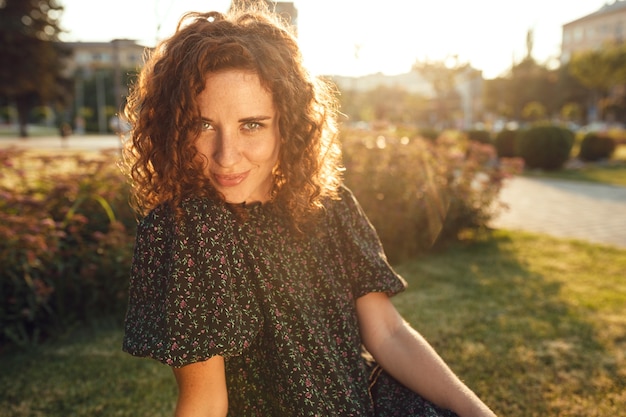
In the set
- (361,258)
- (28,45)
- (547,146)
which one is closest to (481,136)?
(547,146)

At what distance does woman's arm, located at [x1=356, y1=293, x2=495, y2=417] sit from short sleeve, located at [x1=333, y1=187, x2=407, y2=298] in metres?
0.06

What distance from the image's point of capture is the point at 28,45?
95.9ft

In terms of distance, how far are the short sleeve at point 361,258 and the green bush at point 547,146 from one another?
1624 cm

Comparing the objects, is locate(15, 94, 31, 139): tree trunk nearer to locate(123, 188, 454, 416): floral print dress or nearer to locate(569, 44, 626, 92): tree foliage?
locate(569, 44, 626, 92): tree foliage

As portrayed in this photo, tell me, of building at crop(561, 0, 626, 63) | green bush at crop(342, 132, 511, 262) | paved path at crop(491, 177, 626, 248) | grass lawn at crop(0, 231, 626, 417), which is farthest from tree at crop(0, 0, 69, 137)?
building at crop(561, 0, 626, 63)

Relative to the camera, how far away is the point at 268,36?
140 cm

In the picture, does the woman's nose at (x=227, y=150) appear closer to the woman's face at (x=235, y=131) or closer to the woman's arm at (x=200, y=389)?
the woman's face at (x=235, y=131)

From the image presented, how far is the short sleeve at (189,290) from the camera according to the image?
115 centimetres

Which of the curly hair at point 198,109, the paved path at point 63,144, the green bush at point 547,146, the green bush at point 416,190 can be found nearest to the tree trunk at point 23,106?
the paved path at point 63,144

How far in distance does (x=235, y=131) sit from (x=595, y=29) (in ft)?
273

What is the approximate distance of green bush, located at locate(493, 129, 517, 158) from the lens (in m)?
18.4

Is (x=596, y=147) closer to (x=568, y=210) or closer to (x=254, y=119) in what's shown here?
(x=568, y=210)

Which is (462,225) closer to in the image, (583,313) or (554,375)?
(583,313)

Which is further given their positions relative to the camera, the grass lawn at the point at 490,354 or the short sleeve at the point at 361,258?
the grass lawn at the point at 490,354
